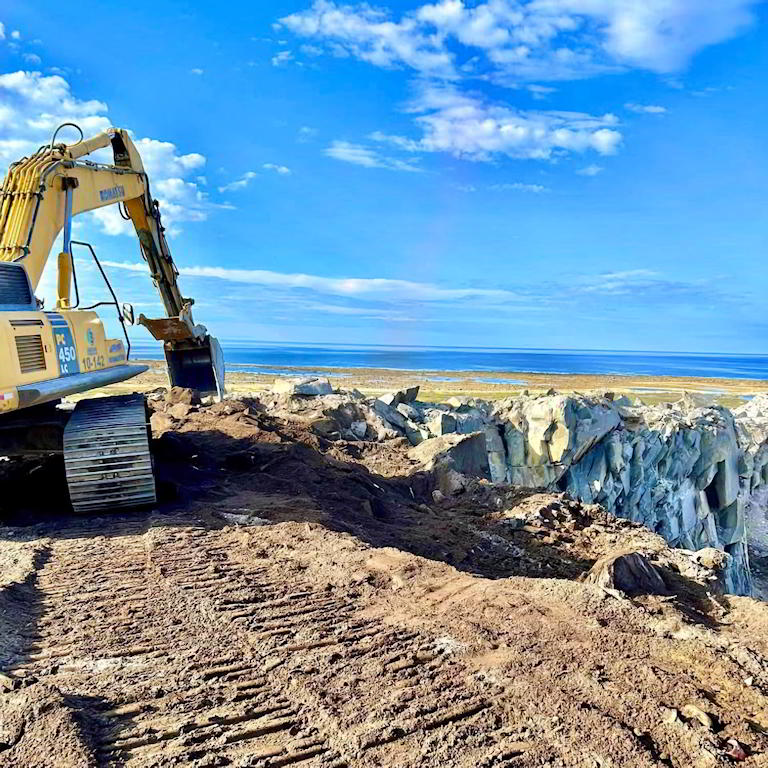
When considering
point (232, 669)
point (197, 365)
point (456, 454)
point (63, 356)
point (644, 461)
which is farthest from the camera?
point (644, 461)

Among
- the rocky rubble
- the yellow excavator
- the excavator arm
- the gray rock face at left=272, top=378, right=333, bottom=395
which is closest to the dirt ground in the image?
the yellow excavator

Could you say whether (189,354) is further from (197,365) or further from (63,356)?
(63,356)

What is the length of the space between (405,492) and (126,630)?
6.93 meters

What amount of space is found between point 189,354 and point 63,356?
554 centimetres

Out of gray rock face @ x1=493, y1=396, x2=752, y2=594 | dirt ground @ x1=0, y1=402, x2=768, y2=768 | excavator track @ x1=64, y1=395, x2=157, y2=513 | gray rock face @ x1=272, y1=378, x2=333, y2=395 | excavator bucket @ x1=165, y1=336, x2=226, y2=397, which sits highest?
excavator bucket @ x1=165, y1=336, x2=226, y2=397

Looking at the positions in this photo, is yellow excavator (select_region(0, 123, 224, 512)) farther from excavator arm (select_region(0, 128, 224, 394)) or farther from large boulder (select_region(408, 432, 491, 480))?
large boulder (select_region(408, 432, 491, 480))

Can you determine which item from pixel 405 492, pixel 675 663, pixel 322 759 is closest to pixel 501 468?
pixel 405 492

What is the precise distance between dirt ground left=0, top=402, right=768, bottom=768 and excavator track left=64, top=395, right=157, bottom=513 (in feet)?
0.73

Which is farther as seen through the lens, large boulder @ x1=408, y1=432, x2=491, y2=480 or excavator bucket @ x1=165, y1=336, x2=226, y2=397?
large boulder @ x1=408, y1=432, x2=491, y2=480

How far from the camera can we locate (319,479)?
904cm

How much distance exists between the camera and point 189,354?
476 inches

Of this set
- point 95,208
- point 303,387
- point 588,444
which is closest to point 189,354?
point 95,208

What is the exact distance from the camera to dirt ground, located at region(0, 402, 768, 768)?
9.04ft

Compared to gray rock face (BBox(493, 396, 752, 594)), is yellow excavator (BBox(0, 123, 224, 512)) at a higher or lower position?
higher
